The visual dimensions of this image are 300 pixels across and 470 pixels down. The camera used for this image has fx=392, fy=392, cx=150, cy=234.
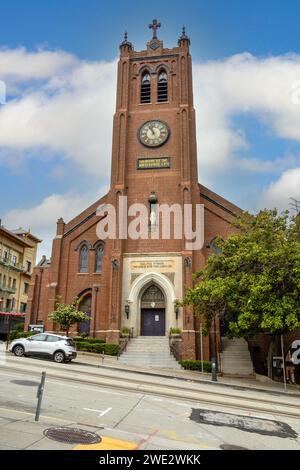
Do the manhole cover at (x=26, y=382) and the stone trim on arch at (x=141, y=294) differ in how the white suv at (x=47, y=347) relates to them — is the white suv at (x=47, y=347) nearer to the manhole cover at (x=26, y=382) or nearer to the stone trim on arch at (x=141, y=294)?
the manhole cover at (x=26, y=382)

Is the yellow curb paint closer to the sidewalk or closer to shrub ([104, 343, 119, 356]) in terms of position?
the sidewalk

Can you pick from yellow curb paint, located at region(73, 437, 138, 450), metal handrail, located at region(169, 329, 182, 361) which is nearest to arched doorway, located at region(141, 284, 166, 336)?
metal handrail, located at region(169, 329, 182, 361)

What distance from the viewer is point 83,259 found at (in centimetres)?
3278

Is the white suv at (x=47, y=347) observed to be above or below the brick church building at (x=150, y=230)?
below

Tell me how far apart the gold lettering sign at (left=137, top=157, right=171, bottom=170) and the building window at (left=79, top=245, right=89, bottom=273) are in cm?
814

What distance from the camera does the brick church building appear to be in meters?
28.7

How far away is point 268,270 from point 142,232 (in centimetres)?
1338

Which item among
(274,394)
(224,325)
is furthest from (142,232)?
(274,394)

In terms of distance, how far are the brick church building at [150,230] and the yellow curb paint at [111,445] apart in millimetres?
19467

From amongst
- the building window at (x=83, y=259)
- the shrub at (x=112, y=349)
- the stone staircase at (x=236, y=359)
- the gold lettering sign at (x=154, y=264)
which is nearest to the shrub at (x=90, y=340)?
the shrub at (x=112, y=349)

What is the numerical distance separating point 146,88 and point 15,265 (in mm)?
28025

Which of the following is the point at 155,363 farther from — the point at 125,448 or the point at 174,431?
the point at 125,448

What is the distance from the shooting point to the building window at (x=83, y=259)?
106ft

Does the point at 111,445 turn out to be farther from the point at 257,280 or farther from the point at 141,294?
the point at 141,294
